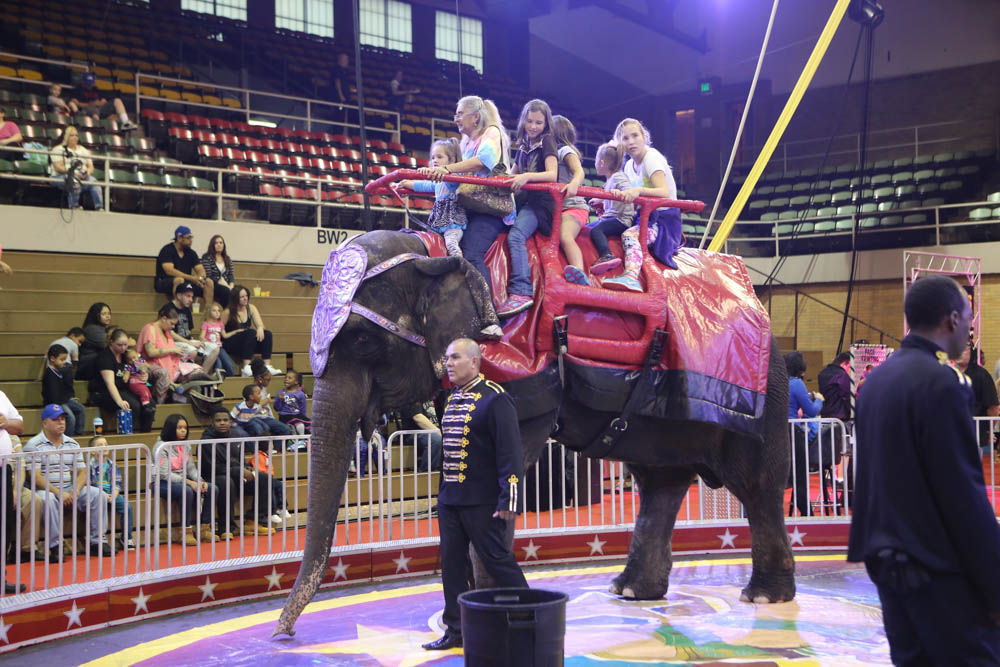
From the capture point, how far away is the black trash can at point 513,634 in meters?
4.43

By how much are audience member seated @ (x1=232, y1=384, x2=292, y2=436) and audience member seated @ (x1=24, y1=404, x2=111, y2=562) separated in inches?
90.6

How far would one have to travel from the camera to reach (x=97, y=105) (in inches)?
672

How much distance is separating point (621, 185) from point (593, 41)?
21115mm

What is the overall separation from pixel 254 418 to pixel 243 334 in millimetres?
2707

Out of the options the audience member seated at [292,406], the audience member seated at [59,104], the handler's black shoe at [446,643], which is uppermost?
the audience member seated at [59,104]

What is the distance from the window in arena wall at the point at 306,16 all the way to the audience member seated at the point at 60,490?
60.5 ft

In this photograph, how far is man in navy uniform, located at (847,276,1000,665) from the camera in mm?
2982

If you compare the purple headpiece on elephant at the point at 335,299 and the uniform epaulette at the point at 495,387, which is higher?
the purple headpiece on elephant at the point at 335,299

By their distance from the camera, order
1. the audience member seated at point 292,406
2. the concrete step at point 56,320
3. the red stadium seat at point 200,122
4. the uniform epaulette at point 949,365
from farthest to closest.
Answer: the red stadium seat at point 200,122, the concrete step at point 56,320, the audience member seated at point 292,406, the uniform epaulette at point 949,365

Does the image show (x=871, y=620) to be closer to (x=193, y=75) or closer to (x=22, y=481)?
(x=22, y=481)

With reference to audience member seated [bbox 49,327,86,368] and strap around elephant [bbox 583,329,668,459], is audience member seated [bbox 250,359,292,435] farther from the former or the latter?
strap around elephant [bbox 583,329,668,459]

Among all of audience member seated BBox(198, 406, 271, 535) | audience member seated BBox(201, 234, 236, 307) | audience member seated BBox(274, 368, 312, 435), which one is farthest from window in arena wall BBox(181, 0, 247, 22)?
audience member seated BBox(198, 406, 271, 535)

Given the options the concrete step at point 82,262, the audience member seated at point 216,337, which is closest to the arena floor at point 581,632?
the audience member seated at point 216,337

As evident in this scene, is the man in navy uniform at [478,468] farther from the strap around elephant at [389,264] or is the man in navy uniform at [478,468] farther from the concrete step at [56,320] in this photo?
the concrete step at [56,320]
